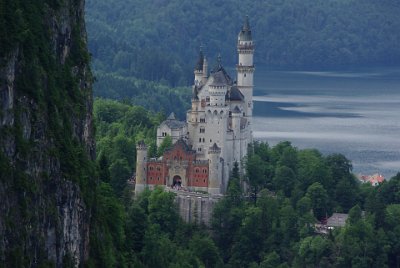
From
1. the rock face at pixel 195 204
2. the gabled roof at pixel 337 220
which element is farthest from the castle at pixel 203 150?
the gabled roof at pixel 337 220

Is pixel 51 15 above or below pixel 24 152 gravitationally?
above

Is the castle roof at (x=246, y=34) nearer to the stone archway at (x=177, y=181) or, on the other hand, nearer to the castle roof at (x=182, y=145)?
the castle roof at (x=182, y=145)

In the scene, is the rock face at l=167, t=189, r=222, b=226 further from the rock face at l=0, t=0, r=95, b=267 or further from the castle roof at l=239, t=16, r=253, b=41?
the rock face at l=0, t=0, r=95, b=267

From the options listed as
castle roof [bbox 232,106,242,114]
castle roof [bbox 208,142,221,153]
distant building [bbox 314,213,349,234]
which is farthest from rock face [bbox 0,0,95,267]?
castle roof [bbox 232,106,242,114]

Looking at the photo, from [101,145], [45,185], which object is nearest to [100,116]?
[101,145]

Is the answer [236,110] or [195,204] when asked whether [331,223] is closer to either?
[195,204]

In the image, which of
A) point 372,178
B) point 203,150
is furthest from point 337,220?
point 372,178

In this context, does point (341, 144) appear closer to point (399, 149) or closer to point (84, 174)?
point (399, 149)
